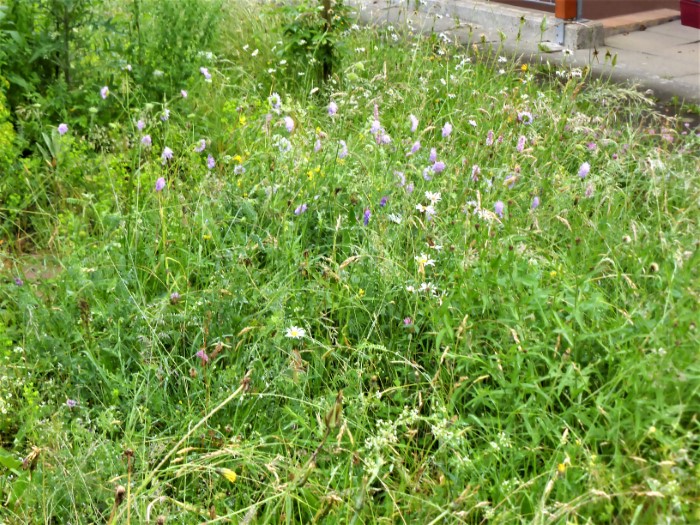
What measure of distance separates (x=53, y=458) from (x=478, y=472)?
1249 mm

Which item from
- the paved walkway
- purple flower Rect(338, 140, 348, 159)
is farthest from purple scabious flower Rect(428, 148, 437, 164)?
the paved walkway

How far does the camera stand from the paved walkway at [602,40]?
666 centimetres

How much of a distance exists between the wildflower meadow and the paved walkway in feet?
6.55

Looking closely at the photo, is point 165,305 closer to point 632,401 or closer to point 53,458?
point 53,458

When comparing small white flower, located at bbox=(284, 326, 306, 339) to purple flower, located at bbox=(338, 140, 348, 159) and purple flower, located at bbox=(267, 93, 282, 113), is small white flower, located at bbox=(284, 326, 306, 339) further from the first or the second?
purple flower, located at bbox=(267, 93, 282, 113)

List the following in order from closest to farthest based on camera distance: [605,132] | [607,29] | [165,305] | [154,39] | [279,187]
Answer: [165,305] → [279,187] → [605,132] → [154,39] → [607,29]

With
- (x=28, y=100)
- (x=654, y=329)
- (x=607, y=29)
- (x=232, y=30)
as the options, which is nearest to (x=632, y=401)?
(x=654, y=329)

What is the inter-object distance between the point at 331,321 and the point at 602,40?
5507 mm

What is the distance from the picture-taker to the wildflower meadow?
7.97ft

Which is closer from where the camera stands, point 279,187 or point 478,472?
point 478,472

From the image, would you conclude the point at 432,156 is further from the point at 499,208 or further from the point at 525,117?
the point at 525,117

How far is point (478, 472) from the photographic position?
248 cm

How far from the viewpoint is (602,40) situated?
7.59 m

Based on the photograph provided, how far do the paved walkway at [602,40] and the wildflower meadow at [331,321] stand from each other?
1995mm
